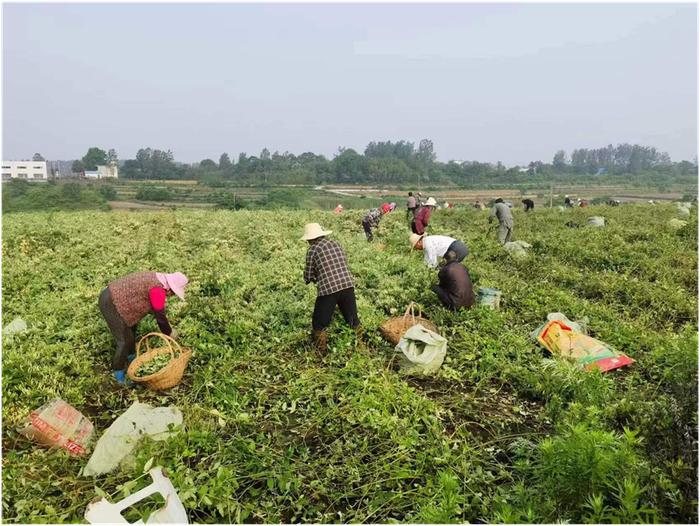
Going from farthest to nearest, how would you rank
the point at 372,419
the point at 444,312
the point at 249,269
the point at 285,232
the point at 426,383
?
the point at 285,232 < the point at 249,269 < the point at 444,312 < the point at 426,383 < the point at 372,419

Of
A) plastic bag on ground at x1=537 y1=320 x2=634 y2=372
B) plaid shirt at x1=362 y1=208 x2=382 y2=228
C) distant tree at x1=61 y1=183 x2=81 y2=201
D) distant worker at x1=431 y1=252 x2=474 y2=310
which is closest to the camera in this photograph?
plastic bag on ground at x1=537 y1=320 x2=634 y2=372

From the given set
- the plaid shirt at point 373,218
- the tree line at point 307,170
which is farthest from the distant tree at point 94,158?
the plaid shirt at point 373,218

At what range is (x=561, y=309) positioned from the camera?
19.0ft

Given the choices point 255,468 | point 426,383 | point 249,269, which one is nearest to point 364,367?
point 426,383

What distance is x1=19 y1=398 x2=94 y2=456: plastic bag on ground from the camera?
328 centimetres

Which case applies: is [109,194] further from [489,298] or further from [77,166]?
[77,166]

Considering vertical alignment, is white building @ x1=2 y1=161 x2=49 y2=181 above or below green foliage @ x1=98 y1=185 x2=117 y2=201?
above

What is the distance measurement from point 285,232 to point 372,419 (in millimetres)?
8177

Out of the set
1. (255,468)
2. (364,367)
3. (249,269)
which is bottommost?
(255,468)

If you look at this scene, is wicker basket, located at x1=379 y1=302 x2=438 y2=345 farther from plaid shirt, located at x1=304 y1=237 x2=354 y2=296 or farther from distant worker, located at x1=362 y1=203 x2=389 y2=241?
distant worker, located at x1=362 y1=203 x2=389 y2=241

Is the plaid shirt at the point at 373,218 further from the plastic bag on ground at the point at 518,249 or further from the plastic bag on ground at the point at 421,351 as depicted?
the plastic bag on ground at the point at 421,351

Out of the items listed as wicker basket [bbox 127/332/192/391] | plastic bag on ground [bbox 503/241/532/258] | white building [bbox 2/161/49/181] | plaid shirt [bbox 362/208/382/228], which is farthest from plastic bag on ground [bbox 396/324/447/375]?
white building [bbox 2/161/49/181]

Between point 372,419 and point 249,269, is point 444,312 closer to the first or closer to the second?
point 372,419

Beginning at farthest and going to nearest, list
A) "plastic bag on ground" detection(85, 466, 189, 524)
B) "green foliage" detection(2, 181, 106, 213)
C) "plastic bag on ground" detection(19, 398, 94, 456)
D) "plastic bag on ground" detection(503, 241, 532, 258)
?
"green foliage" detection(2, 181, 106, 213)
"plastic bag on ground" detection(503, 241, 532, 258)
"plastic bag on ground" detection(19, 398, 94, 456)
"plastic bag on ground" detection(85, 466, 189, 524)
